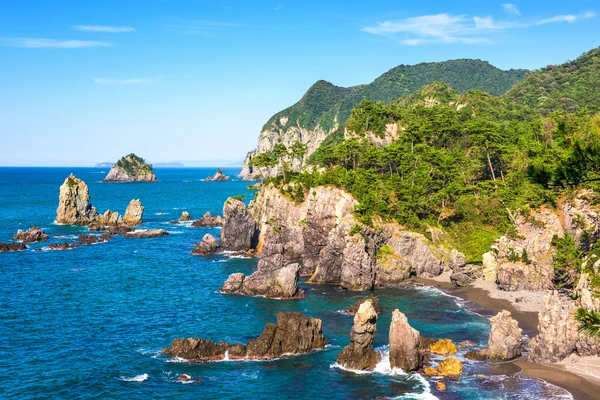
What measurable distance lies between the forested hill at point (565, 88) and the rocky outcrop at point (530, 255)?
266 feet

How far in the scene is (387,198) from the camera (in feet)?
275

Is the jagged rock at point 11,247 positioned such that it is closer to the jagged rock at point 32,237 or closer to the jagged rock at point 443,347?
the jagged rock at point 32,237

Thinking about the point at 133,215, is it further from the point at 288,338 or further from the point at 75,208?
the point at 288,338

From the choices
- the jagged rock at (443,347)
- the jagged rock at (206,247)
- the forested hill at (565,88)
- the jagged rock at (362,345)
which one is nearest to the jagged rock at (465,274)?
the jagged rock at (443,347)

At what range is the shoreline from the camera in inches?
1607

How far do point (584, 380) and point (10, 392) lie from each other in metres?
46.5

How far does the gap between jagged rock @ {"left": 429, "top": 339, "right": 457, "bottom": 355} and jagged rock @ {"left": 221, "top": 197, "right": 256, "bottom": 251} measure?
181ft

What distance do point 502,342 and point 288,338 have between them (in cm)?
1969

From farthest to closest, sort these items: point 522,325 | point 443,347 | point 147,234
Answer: point 147,234 → point 522,325 → point 443,347

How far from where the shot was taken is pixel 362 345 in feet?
153

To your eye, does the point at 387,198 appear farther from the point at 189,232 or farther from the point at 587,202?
the point at 189,232

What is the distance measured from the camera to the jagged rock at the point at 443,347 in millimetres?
48531

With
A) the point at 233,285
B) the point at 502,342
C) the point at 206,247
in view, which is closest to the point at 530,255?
the point at 502,342

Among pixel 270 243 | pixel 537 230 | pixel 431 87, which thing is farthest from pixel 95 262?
pixel 431 87
